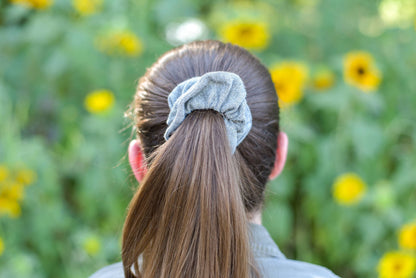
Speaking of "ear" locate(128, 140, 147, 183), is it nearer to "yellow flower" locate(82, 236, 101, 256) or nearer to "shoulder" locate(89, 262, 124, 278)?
"shoulder" locate(89, 262, 124, 278)

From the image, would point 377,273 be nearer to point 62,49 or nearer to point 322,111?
point 322,111

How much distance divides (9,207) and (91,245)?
37cm

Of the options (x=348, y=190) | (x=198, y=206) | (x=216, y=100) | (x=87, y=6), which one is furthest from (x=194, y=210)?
(x=87, y=6)

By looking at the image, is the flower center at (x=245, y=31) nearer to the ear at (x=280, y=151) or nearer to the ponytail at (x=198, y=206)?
the ear at (x=280, y=151)

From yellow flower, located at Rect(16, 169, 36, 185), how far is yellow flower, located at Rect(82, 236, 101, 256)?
1.11 ft

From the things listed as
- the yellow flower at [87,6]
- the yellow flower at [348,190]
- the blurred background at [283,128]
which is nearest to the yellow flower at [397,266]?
→ the blurred background at [283,128]

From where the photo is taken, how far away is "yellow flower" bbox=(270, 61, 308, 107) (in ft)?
6.46

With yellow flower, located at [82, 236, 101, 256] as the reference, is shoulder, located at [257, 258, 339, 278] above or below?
above

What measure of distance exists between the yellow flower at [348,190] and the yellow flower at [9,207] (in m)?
1.24

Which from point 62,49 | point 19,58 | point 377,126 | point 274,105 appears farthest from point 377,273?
point 19,58

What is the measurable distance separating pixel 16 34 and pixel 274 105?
1810 mm

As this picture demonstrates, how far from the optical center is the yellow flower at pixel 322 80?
2.10 meters

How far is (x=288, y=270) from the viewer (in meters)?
0.85

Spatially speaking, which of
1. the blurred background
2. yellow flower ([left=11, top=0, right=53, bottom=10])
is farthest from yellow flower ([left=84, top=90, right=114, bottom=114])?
yellow flower ([left=11, top=0, right=53, bottom=10])
